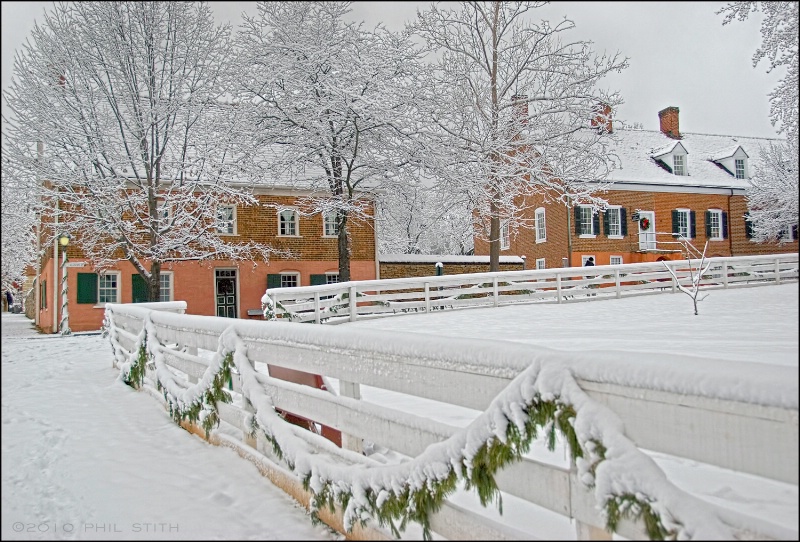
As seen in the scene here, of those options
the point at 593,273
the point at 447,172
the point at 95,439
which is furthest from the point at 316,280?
the point at 95,439

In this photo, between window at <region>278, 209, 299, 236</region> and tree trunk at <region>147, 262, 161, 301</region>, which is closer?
tree trunk at <region>147, 262, 161, 301</region>

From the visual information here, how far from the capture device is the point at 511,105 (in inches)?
711

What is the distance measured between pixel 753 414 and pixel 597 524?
629mm

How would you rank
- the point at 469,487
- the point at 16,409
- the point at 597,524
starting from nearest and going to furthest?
the point at 597,524 → the point at 469,487 → the point at 16,409

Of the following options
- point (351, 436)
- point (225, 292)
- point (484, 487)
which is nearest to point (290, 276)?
point (225, 292)

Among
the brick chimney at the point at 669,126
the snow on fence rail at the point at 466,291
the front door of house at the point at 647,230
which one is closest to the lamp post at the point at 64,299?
the snow on fence rail at the point at 466,291

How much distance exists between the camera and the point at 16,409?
11.5 feet

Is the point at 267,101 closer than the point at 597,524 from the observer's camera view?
No

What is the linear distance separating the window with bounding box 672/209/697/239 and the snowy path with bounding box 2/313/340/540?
19.9m

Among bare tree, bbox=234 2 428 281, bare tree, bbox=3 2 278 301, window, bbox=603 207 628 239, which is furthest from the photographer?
window, bbox=603 207 628 239

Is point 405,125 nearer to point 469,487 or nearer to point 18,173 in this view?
point 18,173

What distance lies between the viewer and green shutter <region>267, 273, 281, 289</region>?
865 inches

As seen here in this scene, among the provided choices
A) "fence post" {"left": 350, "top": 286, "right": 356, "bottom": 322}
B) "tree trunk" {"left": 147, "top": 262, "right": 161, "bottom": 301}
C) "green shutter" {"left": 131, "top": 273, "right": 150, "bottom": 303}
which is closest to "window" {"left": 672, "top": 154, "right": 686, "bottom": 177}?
"fence post" {"left": 350, "top": 286, "right": 356, "bottom": 322}

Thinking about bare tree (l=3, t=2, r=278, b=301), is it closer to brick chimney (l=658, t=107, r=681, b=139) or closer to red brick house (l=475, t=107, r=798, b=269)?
red brick house (l=475, t=107, r=798, b=269)
